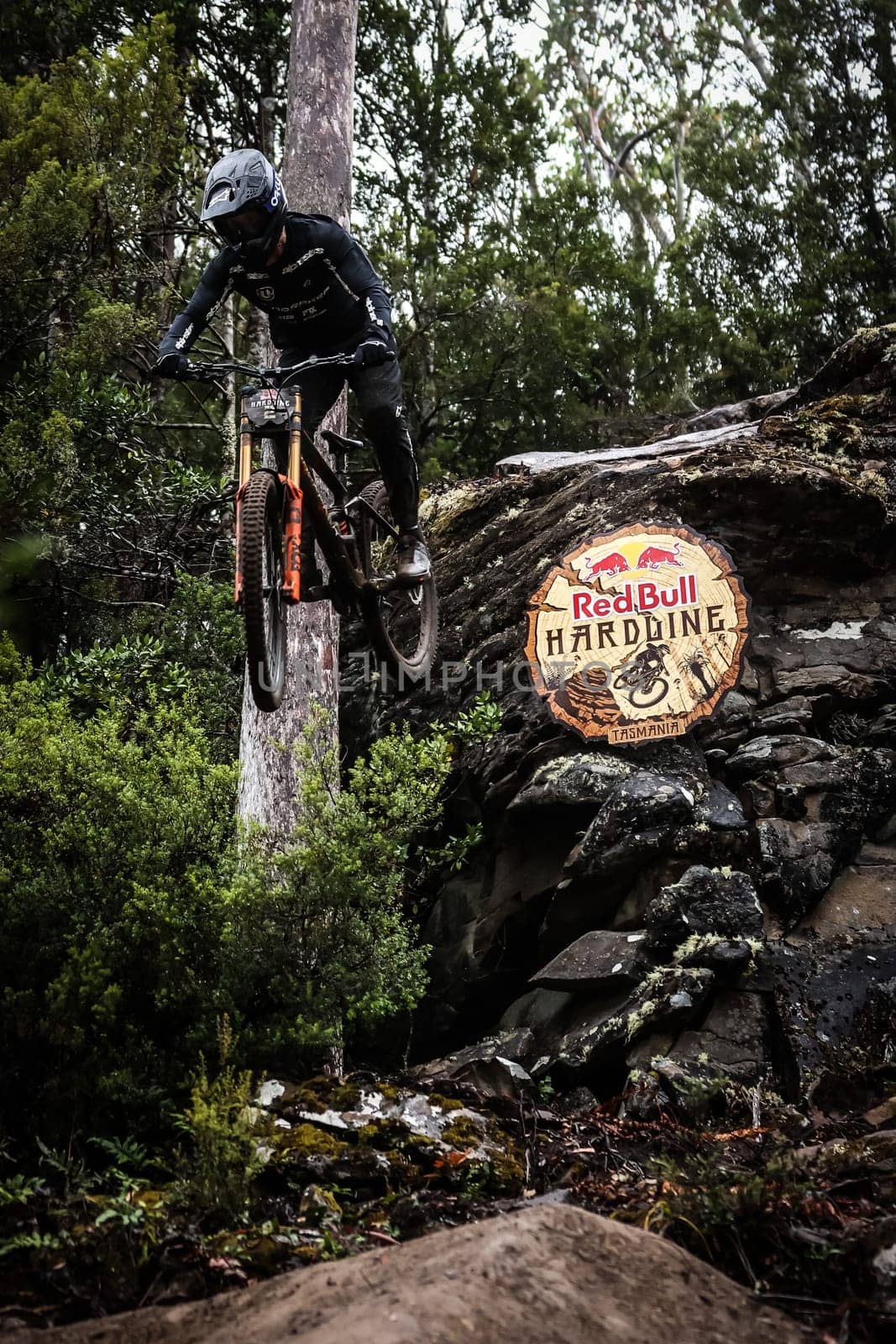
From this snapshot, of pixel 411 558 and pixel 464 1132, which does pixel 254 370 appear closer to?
pixel 411 558

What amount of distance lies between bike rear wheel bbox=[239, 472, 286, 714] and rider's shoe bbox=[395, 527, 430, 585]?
1.68 metres

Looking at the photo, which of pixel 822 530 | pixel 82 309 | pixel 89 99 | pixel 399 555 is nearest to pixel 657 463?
pixel 822 530

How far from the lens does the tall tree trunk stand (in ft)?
24.5

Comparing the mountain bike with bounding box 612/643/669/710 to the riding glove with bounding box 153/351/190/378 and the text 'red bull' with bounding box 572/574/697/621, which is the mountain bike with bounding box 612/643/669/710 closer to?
the text 'red bull' with bounding box 572/574/697/621

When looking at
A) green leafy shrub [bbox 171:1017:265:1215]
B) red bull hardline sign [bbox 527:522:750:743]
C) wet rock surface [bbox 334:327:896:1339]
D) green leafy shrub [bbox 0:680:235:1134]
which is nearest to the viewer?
green leafy shrub [bbox 171:1017:265:1215]

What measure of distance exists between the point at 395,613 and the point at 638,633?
7.40 ft

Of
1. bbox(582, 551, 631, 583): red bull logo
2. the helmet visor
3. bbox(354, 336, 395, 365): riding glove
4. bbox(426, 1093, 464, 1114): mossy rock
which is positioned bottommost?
bbox(426, 1093, 464, 1114): mossy rock

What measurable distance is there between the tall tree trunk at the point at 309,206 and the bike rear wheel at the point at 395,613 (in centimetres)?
55

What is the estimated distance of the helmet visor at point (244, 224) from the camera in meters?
5.63

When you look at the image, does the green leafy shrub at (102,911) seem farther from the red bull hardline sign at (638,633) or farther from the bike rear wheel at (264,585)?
the red bull hardline sign at (638,633)

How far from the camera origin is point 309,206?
28.3 ft

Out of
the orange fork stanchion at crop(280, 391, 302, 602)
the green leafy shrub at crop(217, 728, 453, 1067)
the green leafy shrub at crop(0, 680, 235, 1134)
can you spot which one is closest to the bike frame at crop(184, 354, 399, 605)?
the orange fork stanchion at crop(280, 391, 302, 602)

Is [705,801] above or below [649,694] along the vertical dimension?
below

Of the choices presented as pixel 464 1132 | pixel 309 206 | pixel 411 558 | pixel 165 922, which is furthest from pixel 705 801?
pixel 309 206
